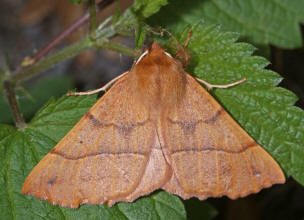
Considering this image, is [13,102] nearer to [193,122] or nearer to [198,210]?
[193,122]

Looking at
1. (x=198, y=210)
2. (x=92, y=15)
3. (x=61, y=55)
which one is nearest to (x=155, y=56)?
(x=92, y=15)

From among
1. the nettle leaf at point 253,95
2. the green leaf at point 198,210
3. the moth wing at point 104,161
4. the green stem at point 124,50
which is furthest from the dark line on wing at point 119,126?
the green leaf at point 198,210

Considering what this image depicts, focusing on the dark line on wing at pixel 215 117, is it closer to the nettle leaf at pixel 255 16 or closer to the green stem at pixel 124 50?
the green stem at pixel 124 50

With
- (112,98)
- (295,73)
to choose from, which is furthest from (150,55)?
(295,73)

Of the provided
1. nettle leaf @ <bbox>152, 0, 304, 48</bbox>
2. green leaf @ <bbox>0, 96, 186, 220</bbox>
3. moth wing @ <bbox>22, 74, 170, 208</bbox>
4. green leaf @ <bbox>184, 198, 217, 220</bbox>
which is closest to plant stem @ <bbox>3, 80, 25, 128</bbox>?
green leaf @ <bbox>0, 96, 186, 220</bbox>

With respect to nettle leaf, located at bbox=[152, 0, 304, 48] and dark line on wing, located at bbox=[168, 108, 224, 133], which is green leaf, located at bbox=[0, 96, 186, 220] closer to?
dark line on wing, located at bbox=[168, 108, 224, 133]

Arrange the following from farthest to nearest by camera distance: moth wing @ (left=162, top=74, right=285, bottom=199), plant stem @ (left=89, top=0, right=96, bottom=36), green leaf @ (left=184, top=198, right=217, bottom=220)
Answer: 1. green leaf @ (left=184, top=198, right=217, bottom=220)
2. plant stem @ (left=89, top=0, right=96, bottom=36)
3. moth wing @ (left=162, top=74, right=285, bottom=199)

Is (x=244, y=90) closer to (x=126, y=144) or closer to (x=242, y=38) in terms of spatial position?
(x=126, y=144)

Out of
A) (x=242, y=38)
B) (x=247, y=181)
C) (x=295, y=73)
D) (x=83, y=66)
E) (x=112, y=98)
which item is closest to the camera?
(x=247, y=181)
